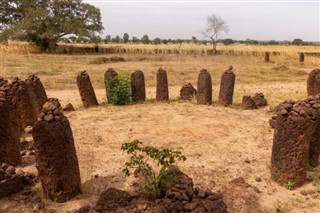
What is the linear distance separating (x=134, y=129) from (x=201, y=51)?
32292mm


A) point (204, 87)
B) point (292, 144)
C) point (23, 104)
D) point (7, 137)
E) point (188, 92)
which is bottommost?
point (292, 144)

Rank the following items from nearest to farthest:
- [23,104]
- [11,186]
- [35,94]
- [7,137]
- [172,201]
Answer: [172,201], [11,186], [7,137], [23,104], [35,94]

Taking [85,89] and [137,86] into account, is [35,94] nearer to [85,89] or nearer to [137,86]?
[85,89]

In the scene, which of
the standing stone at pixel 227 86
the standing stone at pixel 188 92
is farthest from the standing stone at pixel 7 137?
the standing stone at pixel 227 86

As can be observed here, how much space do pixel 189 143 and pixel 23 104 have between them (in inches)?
191

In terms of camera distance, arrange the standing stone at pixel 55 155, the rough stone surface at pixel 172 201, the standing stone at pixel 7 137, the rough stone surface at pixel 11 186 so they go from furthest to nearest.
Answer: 1. the standing stone at pixel 7 137
2. the rough stone surface at pixel 11 186
3. the standing stone at pixel 55 155
4. the rough stone surface at pixel 172 201

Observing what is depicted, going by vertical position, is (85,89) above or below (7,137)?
above

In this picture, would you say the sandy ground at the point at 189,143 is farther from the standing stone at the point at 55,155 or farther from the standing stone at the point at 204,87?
the standing stone at the point at 204,87

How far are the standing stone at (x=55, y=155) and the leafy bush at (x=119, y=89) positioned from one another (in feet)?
20.3

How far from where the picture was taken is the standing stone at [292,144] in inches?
237

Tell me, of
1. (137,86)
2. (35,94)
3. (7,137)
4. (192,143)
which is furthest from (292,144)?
(35,94)

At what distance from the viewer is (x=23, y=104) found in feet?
A: 31.3

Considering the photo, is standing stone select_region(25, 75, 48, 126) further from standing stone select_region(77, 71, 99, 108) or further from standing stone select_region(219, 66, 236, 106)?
standing stone select_region(219, 66, 236, 106)

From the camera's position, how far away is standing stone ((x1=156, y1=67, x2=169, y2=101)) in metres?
12.4
